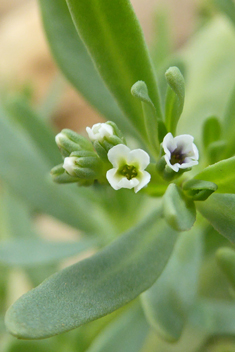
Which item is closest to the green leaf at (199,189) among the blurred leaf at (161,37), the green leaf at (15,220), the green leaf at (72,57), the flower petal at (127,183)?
the flower petal at (127,183)

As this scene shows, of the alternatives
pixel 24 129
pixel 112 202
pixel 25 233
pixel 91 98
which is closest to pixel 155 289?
pixel 112 202

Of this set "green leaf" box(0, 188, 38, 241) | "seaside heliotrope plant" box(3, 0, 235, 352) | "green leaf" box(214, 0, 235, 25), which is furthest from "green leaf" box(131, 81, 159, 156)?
"green leaf" box(0, 188, 38, 241)

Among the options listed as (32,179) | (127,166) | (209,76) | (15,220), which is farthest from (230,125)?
(15,220)

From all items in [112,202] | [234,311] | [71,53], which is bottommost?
[234,311]

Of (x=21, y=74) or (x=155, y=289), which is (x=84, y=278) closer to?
(x=155, y=289)

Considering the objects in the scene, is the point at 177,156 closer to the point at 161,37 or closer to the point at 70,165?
the point at 70,165

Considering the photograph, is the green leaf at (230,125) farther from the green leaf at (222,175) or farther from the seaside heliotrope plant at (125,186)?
the green leaf at (222,175)
